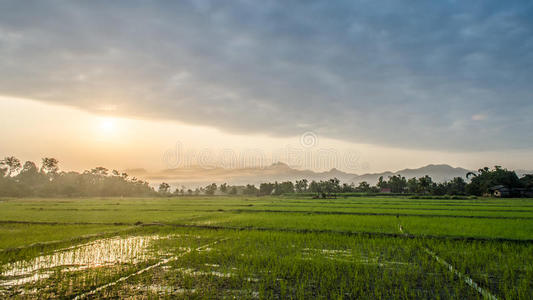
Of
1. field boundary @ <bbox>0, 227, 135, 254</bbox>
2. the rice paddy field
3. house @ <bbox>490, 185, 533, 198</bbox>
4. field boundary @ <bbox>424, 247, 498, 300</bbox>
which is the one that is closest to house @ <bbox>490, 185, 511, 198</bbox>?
house @ <bbox>490, 185, 533, 198</bbox>

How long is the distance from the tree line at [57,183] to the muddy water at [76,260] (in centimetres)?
6217

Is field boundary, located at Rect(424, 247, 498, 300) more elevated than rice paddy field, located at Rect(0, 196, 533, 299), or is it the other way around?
field boundary, located at Rect(424, 247, 498, 300)

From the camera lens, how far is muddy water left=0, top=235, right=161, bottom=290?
613 centimetres

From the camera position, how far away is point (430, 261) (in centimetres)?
724

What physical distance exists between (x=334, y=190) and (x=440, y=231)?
194 ft

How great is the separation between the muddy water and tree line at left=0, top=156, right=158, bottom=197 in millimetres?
62170

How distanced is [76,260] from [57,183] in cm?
7064

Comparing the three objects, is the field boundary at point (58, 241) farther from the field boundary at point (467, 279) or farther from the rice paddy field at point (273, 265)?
the field boundary at point (467, 279)

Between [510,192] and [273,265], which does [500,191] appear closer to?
[510,192]

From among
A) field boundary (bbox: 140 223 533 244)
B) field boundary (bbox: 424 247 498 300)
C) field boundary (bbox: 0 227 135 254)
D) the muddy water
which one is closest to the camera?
field boundary (bbox: 424 247 498 300)

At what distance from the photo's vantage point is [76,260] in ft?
24.7

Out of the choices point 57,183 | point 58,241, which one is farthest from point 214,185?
point 58,241

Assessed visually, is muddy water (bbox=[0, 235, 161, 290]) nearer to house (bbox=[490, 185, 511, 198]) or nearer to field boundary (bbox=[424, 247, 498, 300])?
field boundary (bbox=[424, 247, 498, 300])

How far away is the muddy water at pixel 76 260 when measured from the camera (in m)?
6.13
